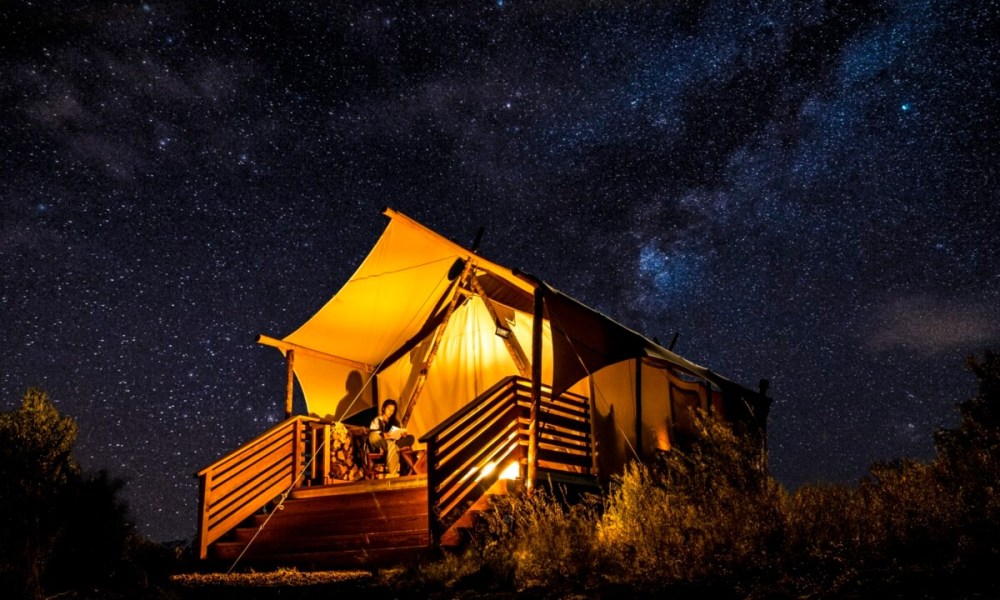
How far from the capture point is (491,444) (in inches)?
305

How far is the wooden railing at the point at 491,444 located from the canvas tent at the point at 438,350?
0.73 meters

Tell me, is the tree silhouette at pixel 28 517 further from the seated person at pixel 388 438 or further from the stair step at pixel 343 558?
the seated person at pixel 388 438

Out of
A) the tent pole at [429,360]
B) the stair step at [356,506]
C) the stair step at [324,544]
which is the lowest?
the stair step at [324,544]

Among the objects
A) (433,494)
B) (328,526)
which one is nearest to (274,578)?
(328,526)

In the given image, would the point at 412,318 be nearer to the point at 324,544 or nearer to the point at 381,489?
the point at 381,489

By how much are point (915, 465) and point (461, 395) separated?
7.32m

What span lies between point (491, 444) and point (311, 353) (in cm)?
446

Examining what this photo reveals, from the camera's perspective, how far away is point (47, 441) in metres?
10.9

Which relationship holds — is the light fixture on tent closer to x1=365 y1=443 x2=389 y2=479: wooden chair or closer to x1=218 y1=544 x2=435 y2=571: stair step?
x1=365 y1=443 x2=389 y2=479: wooden chair

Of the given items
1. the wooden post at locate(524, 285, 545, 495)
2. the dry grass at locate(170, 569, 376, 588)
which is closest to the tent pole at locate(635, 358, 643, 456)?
the wooden post at locate(524, 285, 545, 495)

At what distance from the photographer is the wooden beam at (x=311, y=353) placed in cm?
1006

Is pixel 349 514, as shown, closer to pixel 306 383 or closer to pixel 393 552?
pixel 393 552

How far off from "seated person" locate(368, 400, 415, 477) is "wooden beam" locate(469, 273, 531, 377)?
7.32 feet

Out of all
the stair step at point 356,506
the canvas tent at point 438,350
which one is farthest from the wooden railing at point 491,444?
the canvas tent at point 438,350
